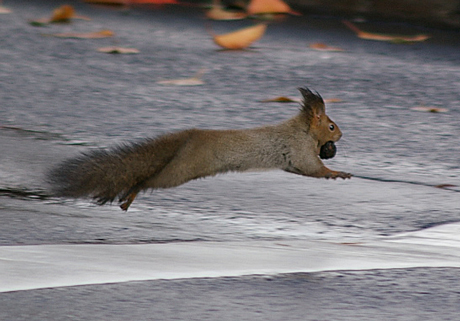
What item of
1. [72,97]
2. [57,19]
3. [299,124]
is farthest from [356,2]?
[299,124]

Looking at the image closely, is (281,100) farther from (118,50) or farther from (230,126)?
(118,50)

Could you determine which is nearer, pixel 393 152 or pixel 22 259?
pixel 22 259

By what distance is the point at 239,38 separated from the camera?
8609 mm

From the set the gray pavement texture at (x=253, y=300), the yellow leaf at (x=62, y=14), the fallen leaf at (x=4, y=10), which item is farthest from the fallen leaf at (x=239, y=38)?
the gray pavement texture at (x=253, y=300)

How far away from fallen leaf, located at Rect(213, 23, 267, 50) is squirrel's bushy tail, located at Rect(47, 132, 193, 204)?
3981 mm

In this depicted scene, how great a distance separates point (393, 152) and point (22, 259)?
271 cm

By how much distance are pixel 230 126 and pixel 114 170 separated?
1.84m

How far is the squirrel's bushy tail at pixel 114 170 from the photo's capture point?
4.45 metres

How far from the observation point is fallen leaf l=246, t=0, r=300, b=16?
9.46m

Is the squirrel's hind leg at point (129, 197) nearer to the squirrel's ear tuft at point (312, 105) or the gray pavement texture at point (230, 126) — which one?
the gray pavement texture at point (230, 126)

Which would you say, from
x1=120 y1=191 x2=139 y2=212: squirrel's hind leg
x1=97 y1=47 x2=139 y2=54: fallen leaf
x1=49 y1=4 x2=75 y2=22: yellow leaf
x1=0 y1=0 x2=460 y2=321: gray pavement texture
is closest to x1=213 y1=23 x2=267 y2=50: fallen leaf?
x1=0 y1=0 x2=460 y2=321: gray pavement texture

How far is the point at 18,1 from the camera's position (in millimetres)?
9945

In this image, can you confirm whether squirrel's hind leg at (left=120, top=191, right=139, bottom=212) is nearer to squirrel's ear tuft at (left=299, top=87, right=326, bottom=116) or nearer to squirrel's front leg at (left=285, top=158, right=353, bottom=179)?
squirrel's front leg at (left=285, top=158, right=353, bottom=179)

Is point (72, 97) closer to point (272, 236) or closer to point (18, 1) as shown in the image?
point (272, 236)
